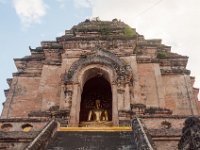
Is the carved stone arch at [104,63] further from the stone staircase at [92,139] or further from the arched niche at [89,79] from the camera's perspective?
the stone staircase at [92,139]

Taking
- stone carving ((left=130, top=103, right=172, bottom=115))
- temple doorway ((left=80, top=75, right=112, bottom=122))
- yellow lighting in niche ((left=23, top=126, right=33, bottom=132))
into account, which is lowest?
yellow lighting in niche ((left=23, top=126, right=33, bottom=132))

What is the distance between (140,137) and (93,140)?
157 cm

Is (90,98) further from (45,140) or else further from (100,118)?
(45,140)

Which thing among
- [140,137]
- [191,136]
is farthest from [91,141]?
[191,136]

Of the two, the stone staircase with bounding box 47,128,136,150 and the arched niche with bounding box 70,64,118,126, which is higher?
the arched niche with bounding box 70,64,118,126

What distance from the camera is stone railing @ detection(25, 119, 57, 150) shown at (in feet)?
31.1

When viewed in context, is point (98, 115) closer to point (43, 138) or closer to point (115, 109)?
point (115, 109)

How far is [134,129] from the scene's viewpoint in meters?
11.4

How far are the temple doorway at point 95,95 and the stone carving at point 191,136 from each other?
9207 millimetres

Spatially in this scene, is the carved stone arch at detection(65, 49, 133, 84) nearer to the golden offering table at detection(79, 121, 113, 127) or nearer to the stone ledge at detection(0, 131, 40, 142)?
the golden offering table at detection(79, 121, 113, 127)

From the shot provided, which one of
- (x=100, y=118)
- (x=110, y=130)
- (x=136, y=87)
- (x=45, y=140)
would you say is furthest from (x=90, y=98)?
(x=45, y=140)

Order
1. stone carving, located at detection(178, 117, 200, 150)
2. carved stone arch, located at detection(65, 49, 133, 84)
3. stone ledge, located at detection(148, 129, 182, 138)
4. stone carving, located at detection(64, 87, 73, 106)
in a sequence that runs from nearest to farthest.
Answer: stone carving, located at detection(178, 117, 200, 150)
stone ledge, located at detection(148, 129, 182, 138)
stone carving, located at detection(64, 87, 73, 106)
carved stone arch, located at detection(65, 49, 133, 84)

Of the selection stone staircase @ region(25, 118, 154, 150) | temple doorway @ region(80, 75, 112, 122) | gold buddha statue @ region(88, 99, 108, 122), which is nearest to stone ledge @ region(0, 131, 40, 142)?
stone staircase @ region(25, 118, 154, 150)

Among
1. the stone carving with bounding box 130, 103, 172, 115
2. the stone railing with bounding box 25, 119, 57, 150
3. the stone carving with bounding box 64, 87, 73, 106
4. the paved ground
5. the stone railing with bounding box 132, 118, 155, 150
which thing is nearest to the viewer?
the stone railing with bounding box 132, 118, 155, 150
